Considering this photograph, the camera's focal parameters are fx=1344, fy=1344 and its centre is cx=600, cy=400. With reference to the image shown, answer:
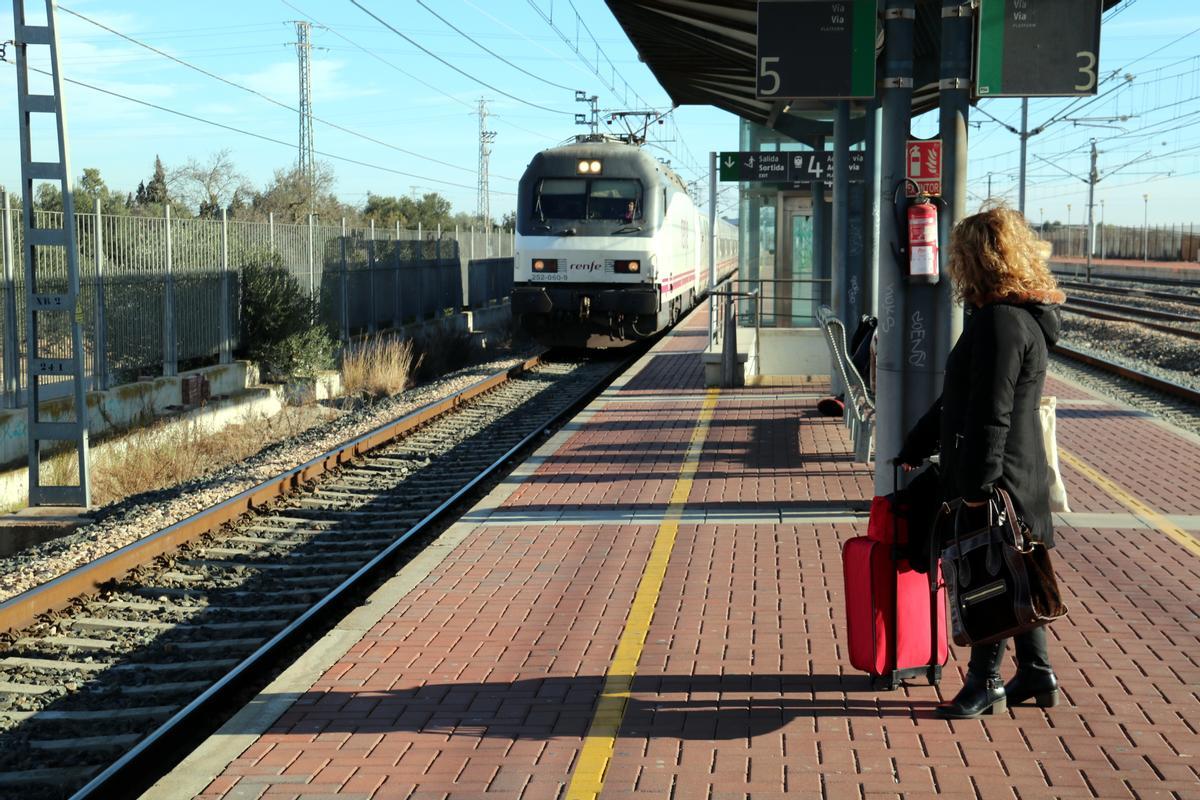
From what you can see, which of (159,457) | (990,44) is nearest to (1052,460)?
(990,44)

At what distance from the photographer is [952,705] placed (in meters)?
5.32

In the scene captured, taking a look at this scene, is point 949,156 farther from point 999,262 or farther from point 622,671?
point 622,671

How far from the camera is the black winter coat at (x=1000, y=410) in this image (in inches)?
188

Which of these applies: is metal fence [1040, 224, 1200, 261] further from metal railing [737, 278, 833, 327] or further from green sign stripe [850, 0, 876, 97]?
green sign stripe [850, 0, 876, 97]

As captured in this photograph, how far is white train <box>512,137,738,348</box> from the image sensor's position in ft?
73.5

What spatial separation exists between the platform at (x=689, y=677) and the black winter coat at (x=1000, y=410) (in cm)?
91

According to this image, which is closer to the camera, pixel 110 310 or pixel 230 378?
pixel 110 310

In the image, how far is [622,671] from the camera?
19.4 feet

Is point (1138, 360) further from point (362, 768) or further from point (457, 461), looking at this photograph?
point (362, 768)

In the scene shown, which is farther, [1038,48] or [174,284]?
[174,284]

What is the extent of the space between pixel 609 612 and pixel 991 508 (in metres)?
2.55

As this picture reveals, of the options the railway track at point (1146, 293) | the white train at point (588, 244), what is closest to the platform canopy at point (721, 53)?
the white train at point (588, 244)

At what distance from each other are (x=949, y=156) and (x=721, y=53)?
25.6 ft

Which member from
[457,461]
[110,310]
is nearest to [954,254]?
[457,461]
